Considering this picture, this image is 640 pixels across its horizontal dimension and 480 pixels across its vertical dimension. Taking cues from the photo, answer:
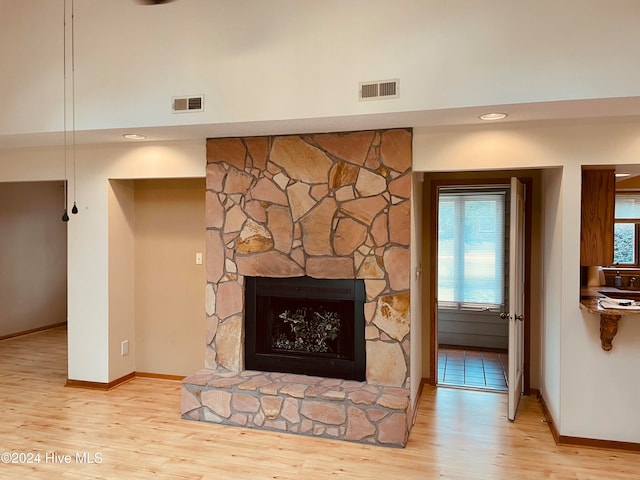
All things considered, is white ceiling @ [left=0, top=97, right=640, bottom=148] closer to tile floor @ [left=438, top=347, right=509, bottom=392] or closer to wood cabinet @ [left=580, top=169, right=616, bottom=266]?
wood cabinet @ [left=580, top=169, right=616, bottom=266]

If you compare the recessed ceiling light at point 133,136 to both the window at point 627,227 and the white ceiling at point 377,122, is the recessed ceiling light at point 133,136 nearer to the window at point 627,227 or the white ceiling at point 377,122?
the white ceiling at point 377,122

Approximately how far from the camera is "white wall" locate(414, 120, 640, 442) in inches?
133

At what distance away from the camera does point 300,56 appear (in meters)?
3.32

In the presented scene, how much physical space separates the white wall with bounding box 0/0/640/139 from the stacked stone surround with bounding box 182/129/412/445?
594 millimetres

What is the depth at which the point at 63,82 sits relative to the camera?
3877mm

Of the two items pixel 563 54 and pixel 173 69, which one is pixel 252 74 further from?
pixel 563 54

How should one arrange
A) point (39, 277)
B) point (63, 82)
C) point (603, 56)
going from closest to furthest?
1. point (603, 56)
2. point (63, 82)
3. point (39, 277)

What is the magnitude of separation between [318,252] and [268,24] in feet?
5.82

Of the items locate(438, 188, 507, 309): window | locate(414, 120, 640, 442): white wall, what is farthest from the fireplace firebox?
locate(438, 188, 507, 309): window

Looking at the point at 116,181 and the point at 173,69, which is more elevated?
the point at 173,69

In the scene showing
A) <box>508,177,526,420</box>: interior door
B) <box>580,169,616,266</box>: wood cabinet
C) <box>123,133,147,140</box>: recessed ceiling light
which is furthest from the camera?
<box>123,133,147,140</box>: recessed ceiling light

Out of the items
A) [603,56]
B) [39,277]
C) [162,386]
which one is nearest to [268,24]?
[603,56]

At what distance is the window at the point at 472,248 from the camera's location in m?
6.39

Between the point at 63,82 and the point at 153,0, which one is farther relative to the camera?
the point at 63,82
